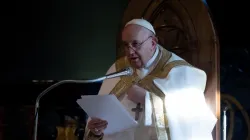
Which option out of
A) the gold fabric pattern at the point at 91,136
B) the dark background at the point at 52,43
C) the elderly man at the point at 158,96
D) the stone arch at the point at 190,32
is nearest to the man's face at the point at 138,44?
the elderly man at the point at 158,96

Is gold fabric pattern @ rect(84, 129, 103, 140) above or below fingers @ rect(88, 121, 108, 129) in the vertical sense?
below

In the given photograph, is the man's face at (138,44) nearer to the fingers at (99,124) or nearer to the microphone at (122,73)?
the microphone at (122,73)

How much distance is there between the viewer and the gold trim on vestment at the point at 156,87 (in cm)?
213

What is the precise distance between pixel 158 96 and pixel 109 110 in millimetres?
245

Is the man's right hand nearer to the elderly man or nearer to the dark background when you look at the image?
the elderly man

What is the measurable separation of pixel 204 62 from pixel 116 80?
42 cm

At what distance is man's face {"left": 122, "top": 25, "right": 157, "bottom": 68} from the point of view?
86.4 inches

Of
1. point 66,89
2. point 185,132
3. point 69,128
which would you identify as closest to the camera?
point 185,132

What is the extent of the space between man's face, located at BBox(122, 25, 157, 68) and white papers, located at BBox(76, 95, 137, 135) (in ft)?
0.93

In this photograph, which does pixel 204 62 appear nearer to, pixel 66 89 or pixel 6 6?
pixel 66 89

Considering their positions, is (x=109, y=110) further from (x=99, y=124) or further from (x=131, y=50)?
(x=131, y=50)

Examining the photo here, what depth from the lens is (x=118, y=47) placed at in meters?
2.79

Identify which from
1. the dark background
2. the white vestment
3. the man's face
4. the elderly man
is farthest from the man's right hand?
the dark background

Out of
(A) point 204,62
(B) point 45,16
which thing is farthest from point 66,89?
(A) point 204,62
